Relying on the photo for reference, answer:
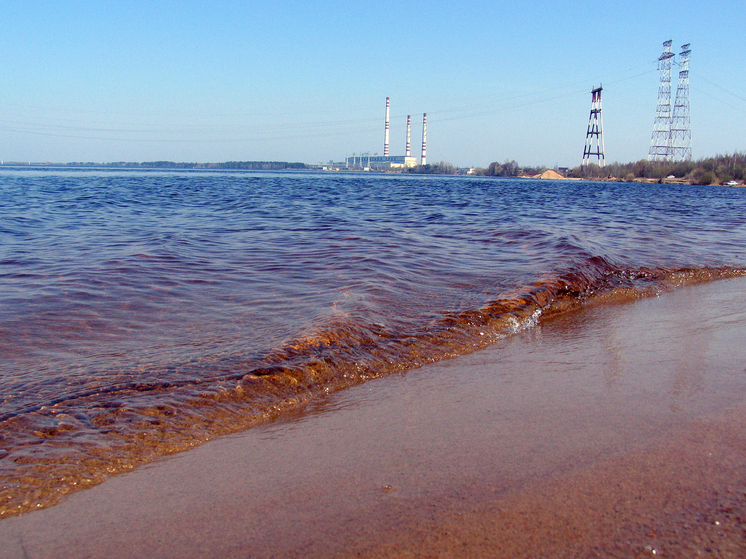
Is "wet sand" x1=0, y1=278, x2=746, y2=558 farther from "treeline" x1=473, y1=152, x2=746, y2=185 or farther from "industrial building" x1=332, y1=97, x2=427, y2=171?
"industrial building" x1=332, y1=97, x2=427, y2=171

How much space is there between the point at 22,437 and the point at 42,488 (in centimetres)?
54

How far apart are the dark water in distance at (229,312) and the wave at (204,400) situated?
0.03 feet

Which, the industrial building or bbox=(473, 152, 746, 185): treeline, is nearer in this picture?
bbox=(473, 152, 746, 185): treeline

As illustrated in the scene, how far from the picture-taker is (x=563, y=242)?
8867 mm

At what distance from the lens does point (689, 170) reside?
59.2 meters

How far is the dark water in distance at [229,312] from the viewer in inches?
100

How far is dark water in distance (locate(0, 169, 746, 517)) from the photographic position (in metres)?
2.54

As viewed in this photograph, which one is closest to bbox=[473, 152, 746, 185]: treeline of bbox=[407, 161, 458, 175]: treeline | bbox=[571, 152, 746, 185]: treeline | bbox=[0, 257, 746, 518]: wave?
bbox=[571, 152, 746, 185]: treeline

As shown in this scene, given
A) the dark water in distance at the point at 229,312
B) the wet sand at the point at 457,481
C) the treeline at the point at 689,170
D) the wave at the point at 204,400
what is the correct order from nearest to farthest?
the wet sand at the point at 457,481, the wave at the point at 204,400, the dark water in distance at the point at 229,312, the treeline at the point at 689,170

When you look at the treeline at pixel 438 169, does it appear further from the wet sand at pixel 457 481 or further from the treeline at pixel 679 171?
the wet sand at pixel 457 481

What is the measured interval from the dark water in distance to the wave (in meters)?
0.01

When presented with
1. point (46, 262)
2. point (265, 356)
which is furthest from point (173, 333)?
point (46, 262)

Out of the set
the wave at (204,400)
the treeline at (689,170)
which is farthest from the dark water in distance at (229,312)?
the treeline at (689,170)

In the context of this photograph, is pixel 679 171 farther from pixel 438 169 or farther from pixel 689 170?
pixel 438 169
